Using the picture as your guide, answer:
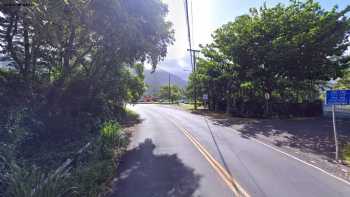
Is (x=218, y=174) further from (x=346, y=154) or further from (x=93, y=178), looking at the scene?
(x=346, y=154)

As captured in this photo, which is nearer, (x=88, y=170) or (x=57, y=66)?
(x=88, y=170)

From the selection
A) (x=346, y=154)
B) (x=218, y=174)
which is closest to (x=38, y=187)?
(x=218, y=174)

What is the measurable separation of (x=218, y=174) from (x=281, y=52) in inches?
735

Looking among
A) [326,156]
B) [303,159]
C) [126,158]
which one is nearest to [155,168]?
[126,158]

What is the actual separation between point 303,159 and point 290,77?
19.1 metres

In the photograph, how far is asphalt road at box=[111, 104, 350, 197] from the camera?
6133 millimetres

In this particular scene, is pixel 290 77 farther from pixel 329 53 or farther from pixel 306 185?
pixel 306 185

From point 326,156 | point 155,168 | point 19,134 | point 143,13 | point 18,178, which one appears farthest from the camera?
point 143,13

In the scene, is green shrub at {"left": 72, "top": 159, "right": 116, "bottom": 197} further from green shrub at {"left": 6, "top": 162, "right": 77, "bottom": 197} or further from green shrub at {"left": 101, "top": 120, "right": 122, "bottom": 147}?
green shrub at {"left": 101, "top": 120, "right": 122, "bottom": 147}

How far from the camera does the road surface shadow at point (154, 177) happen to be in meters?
6.15

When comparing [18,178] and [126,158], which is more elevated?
[18,178]

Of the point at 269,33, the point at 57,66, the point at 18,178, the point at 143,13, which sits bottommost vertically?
the point at 18,178

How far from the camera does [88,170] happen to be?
22.5 feet

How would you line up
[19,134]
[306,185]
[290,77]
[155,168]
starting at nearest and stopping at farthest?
[306,185]
[155,168]
[19,134]
[290,77]
